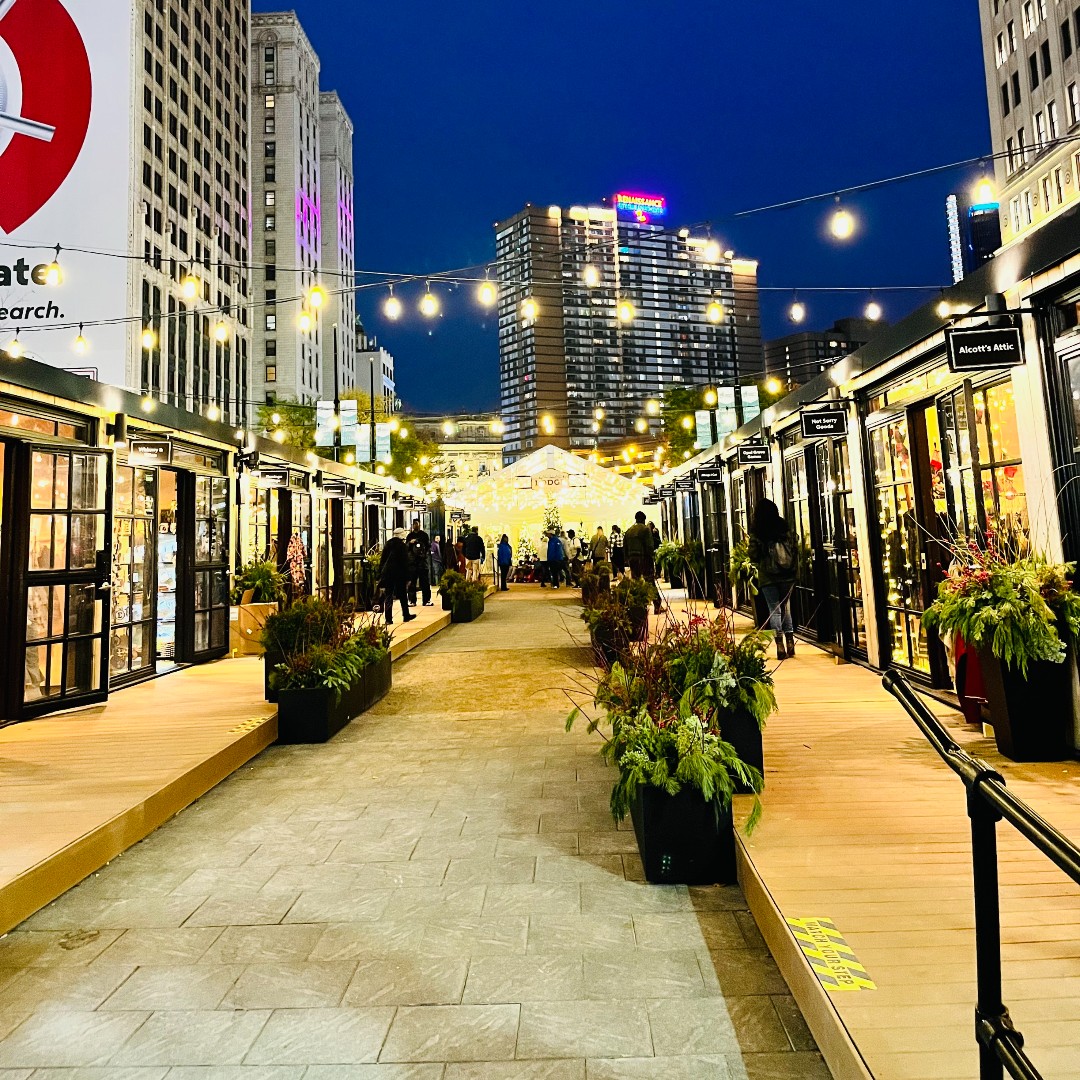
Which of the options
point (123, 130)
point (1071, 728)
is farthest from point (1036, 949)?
point (123, 130)

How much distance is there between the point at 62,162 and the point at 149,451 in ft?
86.1

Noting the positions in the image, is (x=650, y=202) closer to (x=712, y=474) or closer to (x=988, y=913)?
(x=712, y=474)

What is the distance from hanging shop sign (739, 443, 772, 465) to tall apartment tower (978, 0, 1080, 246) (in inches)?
1027

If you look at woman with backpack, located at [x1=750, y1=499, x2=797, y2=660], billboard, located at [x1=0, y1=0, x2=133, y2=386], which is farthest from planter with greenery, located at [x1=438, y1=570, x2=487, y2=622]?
billboard, located at [x1=0, y1=0, x2=133, y2=386]

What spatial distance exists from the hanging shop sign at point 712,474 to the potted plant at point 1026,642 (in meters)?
9.25

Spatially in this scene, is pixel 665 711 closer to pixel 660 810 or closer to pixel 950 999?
pixel 660 810

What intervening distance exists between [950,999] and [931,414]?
4.91m

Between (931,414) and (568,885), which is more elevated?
(931,414)

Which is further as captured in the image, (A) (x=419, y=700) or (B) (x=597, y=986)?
(A) (x=419, y=700)

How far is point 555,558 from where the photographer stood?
66.1 ft

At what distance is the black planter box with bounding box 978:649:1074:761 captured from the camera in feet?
12.9

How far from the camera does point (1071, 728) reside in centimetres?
396

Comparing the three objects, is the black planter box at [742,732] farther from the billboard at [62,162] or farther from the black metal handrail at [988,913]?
the billboard at [62,162]

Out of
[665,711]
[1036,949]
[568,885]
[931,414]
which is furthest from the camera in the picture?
[931,414]
